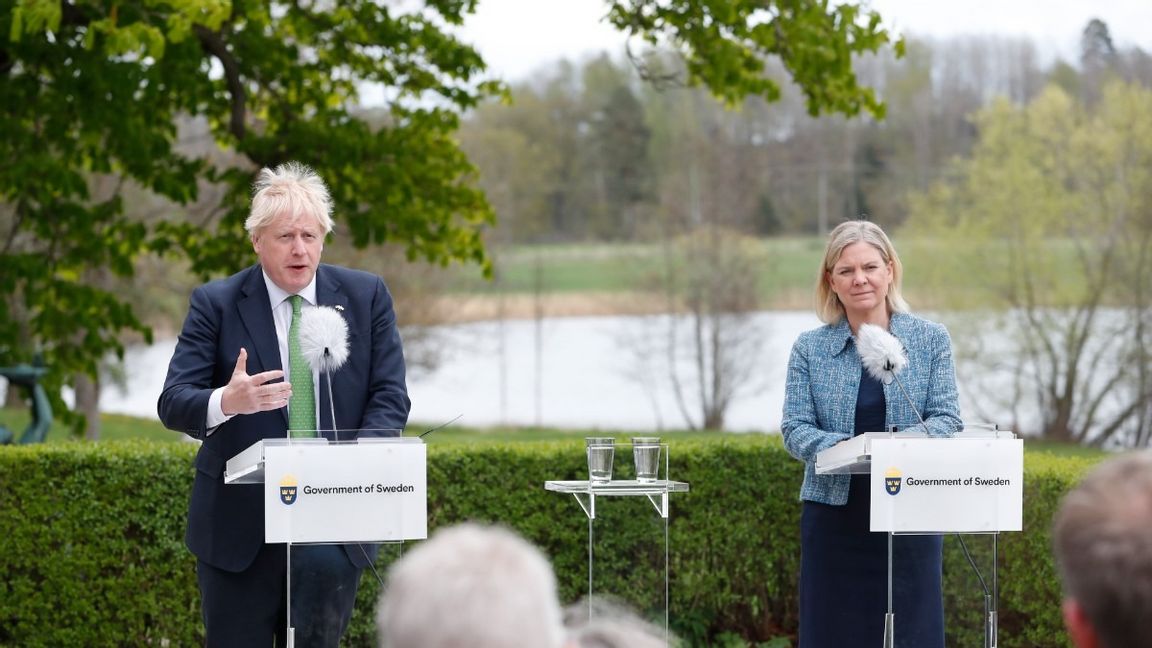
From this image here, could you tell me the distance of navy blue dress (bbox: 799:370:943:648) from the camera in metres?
4.12

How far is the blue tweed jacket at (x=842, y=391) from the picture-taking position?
421 centimetres

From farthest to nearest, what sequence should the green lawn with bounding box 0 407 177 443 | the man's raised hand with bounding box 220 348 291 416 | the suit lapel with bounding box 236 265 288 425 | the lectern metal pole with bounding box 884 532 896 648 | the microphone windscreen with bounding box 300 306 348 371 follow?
the green lawn with bounding box 0 407 177 443, the lectern metal pole with bounding box 884 532 896 648, the suit lapel with bounding box 236 265 288 425, the microphone windscreen with bounding box 300 306 348 371, the man's raised hand with bounding box 220 348 291 416

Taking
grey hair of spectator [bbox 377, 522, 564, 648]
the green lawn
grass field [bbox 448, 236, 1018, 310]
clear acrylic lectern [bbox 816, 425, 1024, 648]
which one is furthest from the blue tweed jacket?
the green lawn

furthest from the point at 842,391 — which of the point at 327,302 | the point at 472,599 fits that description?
the point at 472,599

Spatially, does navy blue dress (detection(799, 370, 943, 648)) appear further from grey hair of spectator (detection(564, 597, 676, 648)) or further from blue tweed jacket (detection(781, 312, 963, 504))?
grey hair of spectator (detection(564, 597, 676, 648))

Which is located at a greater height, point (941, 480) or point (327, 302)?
point (327, 302)

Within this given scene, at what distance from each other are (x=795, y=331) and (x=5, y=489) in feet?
70.7

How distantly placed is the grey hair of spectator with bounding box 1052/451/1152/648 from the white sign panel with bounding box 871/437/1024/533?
228 centimetres

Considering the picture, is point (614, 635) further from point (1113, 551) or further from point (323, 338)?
point (323, 338)

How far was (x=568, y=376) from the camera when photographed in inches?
1148

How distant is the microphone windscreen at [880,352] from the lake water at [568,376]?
2018 cm

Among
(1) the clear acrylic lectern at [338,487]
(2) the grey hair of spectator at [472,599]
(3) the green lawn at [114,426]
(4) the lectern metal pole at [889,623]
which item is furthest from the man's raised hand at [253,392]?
(3) the green lawn at [114,426]

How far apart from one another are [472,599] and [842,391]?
116 inches

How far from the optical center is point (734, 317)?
25.3m
